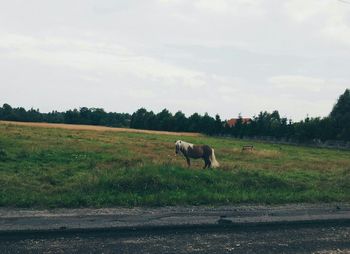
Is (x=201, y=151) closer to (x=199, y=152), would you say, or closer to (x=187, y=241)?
(x=199, y=152)

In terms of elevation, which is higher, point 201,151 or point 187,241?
point 201,151

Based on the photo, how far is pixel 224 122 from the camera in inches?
4439

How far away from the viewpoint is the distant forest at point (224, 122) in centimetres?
7506

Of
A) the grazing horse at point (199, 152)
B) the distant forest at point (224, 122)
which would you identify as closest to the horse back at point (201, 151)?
the grazing horse at point (199, 152)

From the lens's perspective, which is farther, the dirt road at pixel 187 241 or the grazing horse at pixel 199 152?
the grazing horse at pixel 199 152

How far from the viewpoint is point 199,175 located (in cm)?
1391

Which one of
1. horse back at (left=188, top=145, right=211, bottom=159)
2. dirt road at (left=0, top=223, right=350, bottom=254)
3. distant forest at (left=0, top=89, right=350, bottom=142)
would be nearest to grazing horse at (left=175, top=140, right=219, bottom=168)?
horse back at (left=188, top=145, right=211, bottom=159)

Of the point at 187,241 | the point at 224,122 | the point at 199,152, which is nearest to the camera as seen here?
the point at 187,241

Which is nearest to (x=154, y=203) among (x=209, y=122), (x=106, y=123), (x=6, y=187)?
(x=6, y=187)

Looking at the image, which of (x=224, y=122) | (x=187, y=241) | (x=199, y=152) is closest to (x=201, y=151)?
(x=199, y=152)

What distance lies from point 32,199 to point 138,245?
429 cm

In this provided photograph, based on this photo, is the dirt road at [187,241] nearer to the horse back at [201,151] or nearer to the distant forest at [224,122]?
the horse back at [201,151]

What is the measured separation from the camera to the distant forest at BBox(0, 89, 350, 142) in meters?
75.1

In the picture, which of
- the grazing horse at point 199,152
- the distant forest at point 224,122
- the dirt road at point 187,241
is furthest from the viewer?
the distant forest at point 224,122
